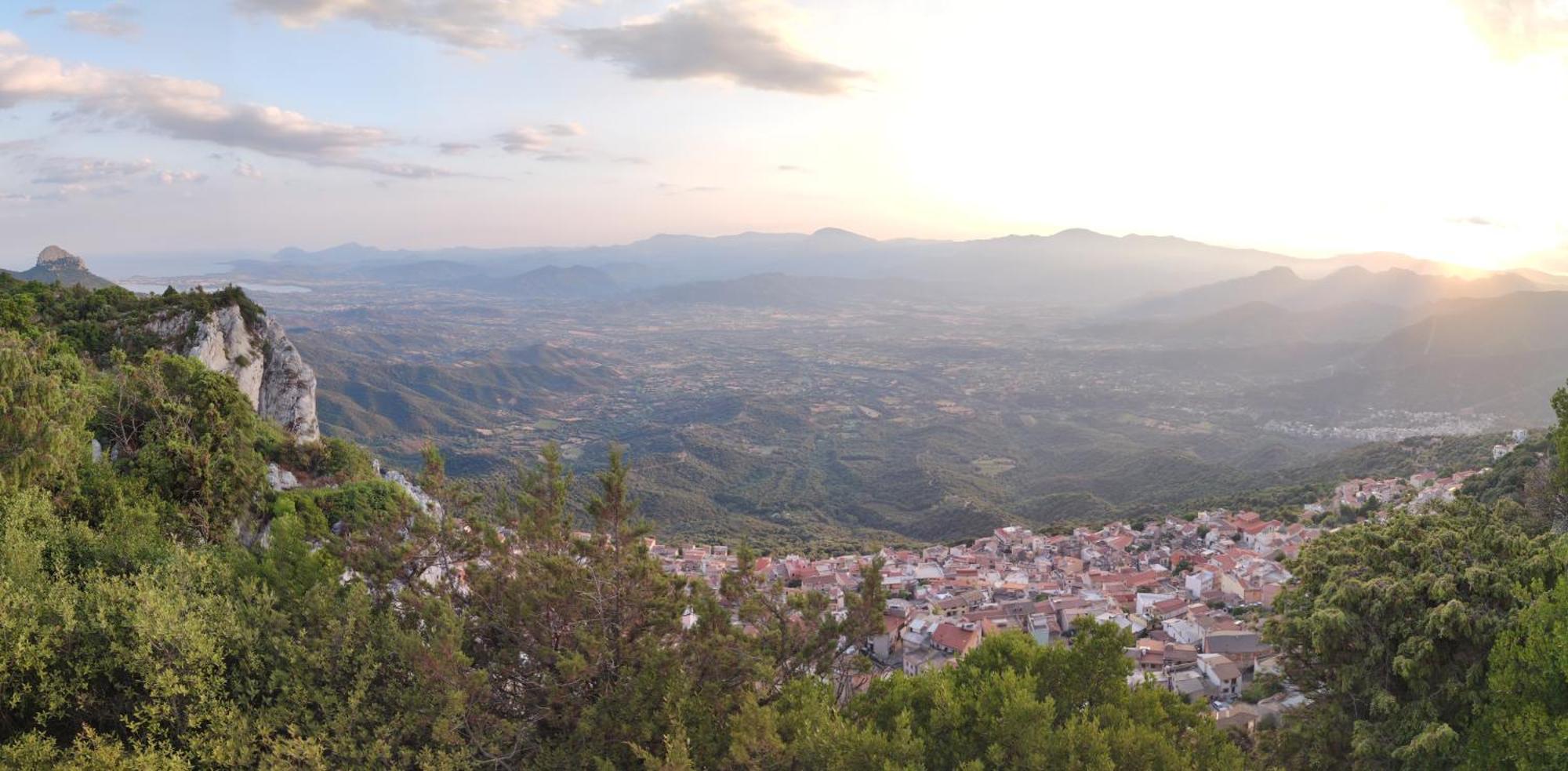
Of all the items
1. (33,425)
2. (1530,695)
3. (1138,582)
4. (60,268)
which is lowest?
(1138,582)

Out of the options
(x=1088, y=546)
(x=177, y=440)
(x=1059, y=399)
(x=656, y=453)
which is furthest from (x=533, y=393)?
(x=177, y=440)

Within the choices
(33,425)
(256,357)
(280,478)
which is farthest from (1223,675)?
(256,357)

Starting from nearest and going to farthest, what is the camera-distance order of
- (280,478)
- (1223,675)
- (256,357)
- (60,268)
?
(280,478) < (1223,675) < (256,357) < (60,268)

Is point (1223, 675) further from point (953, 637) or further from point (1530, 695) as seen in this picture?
point (1530, 695)

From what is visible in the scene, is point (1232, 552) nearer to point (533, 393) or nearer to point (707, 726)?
point (707, 726)

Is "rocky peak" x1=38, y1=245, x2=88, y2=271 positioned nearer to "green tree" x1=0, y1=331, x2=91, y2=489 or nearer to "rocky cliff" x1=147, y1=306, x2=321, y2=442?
"rocky cliff" x1=147, y1=306, x2=321, y2=442

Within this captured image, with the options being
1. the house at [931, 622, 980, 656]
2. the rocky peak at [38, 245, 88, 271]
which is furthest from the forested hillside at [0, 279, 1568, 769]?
the rocky peak at [38, 245, 88, 271]

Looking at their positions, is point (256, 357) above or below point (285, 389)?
above
